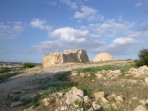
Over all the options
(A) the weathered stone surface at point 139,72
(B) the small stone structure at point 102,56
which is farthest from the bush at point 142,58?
(B) the small stone structure at point 102,56

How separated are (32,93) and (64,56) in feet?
57.5

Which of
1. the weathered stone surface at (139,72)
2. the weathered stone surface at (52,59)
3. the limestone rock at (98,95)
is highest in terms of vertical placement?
the weathered stone surface at (52,59)

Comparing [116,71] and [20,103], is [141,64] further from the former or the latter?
[20,103]

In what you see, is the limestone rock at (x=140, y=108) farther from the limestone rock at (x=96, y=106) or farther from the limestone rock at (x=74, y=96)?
the limestone rock at (x=74, y=96)

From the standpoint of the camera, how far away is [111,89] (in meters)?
13.9

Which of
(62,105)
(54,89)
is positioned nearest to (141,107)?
(62,105)

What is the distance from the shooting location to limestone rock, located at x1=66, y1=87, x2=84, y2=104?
1202cm

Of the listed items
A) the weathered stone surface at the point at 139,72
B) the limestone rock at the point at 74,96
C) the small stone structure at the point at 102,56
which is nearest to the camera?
the limestone rock at the point at 74,96

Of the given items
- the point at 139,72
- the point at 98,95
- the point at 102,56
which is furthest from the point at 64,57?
the point at 98,95

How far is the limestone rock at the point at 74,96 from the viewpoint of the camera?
12024 mm

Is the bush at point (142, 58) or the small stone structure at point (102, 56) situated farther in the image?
the small stone structure at point (102, 56)

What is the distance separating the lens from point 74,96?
1224 centimetres

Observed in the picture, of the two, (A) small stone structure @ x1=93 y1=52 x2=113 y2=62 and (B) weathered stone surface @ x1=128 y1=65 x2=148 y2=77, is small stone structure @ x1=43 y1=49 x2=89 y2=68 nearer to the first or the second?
(A) small stone structure @ x1=93 y1=52 x2=113 y2=62

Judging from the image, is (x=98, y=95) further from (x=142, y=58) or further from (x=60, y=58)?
(x=60, y=58)
